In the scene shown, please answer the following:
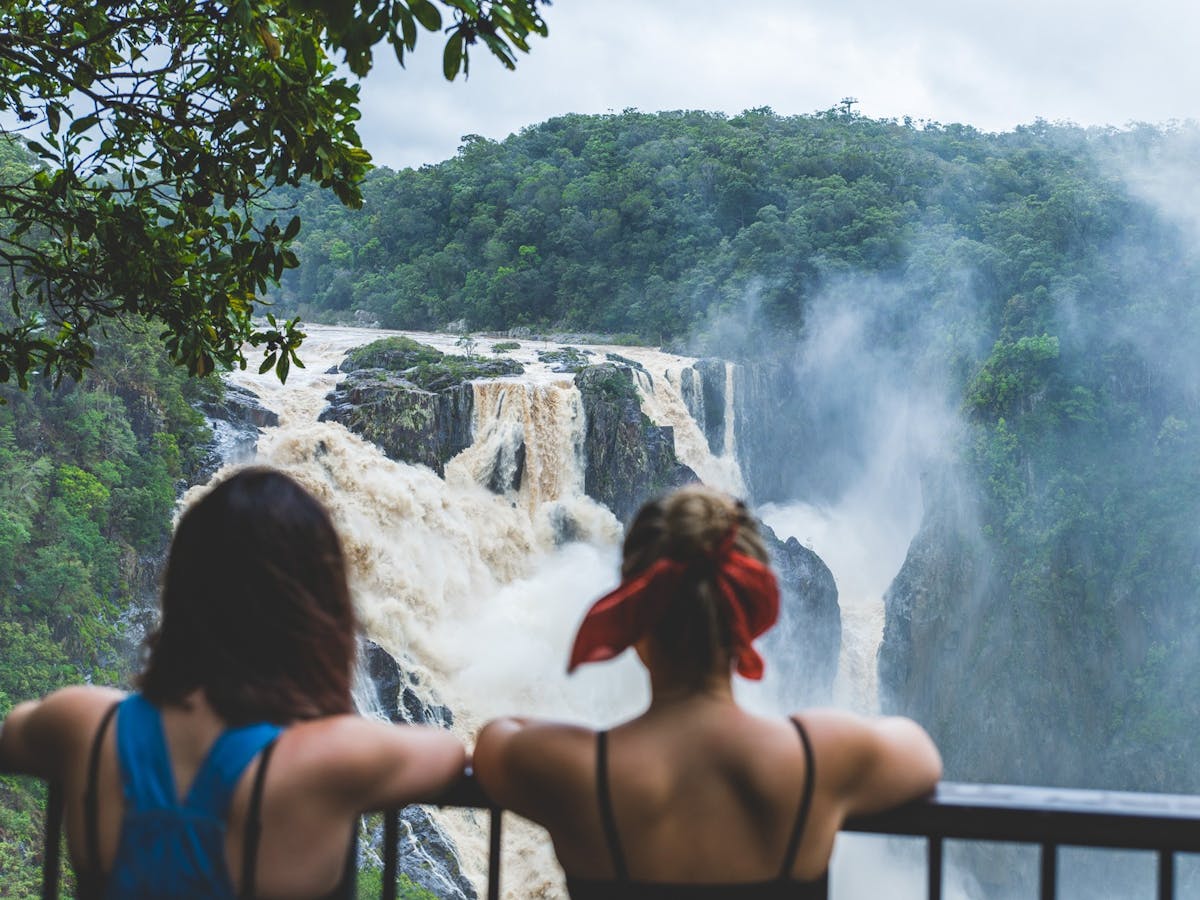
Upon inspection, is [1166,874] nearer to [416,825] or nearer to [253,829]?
[253,829]

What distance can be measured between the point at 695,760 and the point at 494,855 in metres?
0.35

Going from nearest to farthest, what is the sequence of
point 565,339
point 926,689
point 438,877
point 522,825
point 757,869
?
1. point 757,869
2. point 438,877
3. point 522,825
4. point 926,689
5. point 565,339

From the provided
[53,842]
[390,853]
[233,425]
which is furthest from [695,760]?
[233,425]

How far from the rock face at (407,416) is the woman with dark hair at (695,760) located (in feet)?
50.1

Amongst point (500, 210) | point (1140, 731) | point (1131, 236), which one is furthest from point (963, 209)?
point (1140, 731)

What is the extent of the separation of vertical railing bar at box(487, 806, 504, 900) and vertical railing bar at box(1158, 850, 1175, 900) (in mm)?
802

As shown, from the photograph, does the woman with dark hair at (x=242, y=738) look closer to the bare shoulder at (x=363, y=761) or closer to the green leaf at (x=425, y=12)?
the bare shoulder at (x=363, y=761)

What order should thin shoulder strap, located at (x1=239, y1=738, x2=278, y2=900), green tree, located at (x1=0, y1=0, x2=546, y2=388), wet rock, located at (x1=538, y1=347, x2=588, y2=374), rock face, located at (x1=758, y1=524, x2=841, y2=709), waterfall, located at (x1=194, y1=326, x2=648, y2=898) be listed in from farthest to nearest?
wet rock, located at (x1=538, y1=347, x2=588, y2=374) → rock face, located at (x1=758, y1=524, x2=841, y2=709) → waterfall, located at (x1=194, y1=326, x2=648, y2=898) → green tree, located at (x1=0, y1=0, x2=546, y2=388) → thin shoulder strap, located at (x1=239, y1=738, x2=278, y2=900)

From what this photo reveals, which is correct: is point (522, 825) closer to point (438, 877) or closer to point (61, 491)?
point (438, 877)

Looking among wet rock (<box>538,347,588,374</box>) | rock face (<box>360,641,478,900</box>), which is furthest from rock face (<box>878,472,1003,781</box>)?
rock face (<box>360,641,478,900</box>)

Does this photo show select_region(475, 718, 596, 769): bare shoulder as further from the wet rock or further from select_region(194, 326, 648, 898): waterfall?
the wet rock

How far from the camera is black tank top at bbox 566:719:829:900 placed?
3.94ft

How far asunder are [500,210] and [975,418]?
16.1 metres

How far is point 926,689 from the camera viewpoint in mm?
19609
